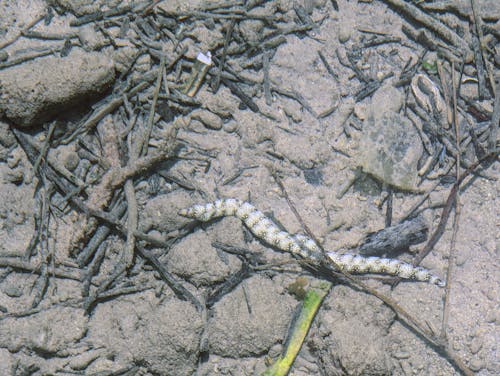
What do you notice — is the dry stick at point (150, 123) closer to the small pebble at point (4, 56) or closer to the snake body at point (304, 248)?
the snake body at point (304, 248)

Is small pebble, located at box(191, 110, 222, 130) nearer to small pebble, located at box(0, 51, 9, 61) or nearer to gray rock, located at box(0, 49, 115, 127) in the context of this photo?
gray rock, located at box(0, 49, 115, 127)

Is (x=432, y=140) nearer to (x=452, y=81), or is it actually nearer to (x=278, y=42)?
(x=452, y=81)

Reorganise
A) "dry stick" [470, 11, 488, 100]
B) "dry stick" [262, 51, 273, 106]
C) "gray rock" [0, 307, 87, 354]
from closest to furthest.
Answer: "gray rock" [0, 307, 87, 354] < "dry stick" [262, 51, 273, 106] < "dry stick" [470, 11, 488, 100]

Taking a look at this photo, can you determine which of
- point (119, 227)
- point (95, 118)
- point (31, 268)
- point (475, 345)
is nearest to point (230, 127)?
point (95, 118)

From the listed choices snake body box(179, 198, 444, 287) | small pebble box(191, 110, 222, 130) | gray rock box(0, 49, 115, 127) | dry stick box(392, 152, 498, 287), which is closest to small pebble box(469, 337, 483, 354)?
snake body box(179, 198, 444, 287)

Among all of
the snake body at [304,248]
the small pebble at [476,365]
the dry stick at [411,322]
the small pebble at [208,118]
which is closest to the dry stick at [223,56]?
the small pebble at [208,118]

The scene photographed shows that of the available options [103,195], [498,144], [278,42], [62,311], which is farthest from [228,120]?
[498,144]
